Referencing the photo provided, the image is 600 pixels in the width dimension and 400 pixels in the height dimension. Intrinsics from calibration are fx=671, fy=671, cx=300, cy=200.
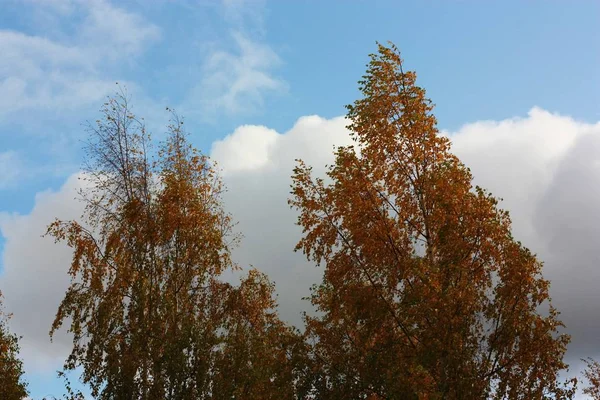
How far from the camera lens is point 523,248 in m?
16.0

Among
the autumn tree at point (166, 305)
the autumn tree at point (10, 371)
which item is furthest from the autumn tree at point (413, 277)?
the autumn tree at point (10, 371)

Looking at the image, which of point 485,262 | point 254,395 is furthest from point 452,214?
point 254,395

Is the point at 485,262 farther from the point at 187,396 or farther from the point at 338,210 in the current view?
the point at 187,396

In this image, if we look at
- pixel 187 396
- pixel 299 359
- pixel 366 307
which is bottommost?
pixel 187 396

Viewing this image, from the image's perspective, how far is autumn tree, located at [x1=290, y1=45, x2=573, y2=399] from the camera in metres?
15.6

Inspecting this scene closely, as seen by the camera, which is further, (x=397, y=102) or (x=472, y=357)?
(x=397, y=102)

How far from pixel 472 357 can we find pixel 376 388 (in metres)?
2.51

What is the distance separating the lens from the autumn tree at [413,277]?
1560cm

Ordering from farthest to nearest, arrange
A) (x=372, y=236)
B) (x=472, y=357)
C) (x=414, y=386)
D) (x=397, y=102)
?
(x=397, y=102) → (x=372, y=236) → (x=472, y=357) → (x=414, y=386)

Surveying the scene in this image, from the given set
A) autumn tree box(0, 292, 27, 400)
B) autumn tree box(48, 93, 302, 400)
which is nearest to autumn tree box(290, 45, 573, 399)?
autumn tree box(48, 93, 302, 400)

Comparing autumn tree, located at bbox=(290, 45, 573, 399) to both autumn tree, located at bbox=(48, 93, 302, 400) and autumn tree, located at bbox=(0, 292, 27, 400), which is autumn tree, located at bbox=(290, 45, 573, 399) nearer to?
autumn tree, located at bbox=(48, 93, 302, 400)

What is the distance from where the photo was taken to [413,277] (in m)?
16.9

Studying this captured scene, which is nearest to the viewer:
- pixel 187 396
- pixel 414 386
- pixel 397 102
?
pixel 414 386

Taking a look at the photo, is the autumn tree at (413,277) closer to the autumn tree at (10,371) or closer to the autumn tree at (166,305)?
the autumn tree at (166,305)
